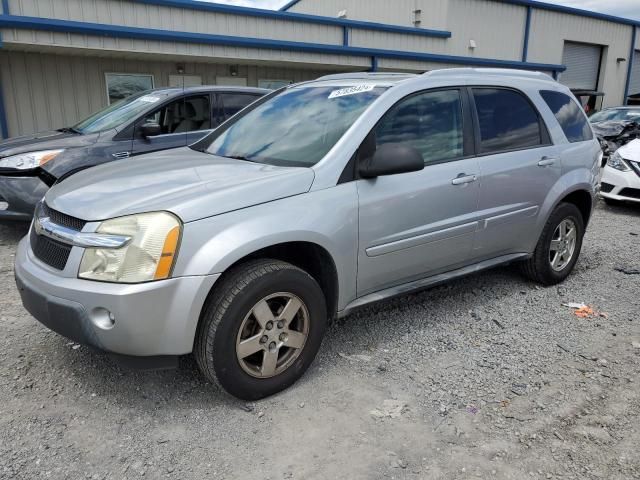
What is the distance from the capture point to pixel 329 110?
3623 mm

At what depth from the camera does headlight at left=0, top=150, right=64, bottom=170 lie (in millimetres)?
5676

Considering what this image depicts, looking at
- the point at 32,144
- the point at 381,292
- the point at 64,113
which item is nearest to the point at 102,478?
the point at 381,292

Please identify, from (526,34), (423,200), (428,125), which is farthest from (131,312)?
(526,34)

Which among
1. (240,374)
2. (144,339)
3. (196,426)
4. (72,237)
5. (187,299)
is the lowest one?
(196,426)

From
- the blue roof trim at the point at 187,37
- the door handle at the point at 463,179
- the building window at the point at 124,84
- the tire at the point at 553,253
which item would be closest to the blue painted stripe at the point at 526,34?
the blue roof trim at the point at 187,37

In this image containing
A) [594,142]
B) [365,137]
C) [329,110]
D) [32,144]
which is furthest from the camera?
[32,144]

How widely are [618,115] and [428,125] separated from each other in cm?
1072

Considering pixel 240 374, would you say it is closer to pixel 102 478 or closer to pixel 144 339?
pixel 144 339

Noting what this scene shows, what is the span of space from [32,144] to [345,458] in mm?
5073

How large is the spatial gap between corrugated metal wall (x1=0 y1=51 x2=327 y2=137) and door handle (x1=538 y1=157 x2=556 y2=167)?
10009mm

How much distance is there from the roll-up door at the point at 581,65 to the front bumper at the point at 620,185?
16746 millimetres

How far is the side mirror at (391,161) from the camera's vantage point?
10.4ft

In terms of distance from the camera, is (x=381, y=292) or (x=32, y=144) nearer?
(x=381, y=292)

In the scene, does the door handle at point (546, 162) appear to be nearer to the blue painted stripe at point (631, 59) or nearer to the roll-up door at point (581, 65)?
the roll-up door at point (581, 65)
